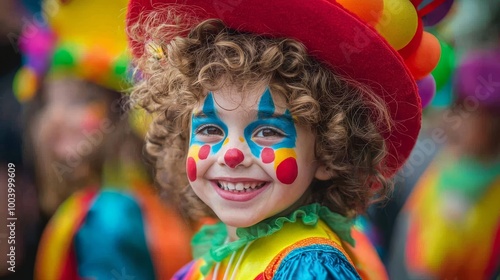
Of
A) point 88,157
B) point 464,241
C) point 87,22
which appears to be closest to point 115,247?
point 88,157

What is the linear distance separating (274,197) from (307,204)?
0.15 meters

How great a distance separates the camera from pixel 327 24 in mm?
1429

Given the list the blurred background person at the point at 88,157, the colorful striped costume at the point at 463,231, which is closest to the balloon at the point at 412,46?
the colorful striped costume at the point at 463,231

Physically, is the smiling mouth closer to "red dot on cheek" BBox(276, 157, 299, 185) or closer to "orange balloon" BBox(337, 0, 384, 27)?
"red dot on cheek" BBox(276, 157, 299, 185)

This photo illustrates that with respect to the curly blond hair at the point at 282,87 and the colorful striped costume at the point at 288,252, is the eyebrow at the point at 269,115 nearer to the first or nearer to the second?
the curly blond hair at the point at 282,87

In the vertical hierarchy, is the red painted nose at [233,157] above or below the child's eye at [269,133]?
below

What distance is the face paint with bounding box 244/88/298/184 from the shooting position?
1518mm

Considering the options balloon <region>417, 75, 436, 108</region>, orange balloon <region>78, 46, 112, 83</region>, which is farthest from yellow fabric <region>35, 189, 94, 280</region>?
balloon <region>417, 75, 436, 108</region>

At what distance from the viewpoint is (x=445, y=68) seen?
255 cm

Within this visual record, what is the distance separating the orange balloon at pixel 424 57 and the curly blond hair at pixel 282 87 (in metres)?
0.16

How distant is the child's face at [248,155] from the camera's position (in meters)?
1.52

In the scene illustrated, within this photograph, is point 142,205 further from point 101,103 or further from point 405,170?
point 405,170

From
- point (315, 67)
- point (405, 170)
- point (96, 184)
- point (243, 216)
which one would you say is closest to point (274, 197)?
point (243, 216)

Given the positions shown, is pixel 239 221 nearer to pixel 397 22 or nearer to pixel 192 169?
pixel 192 169
